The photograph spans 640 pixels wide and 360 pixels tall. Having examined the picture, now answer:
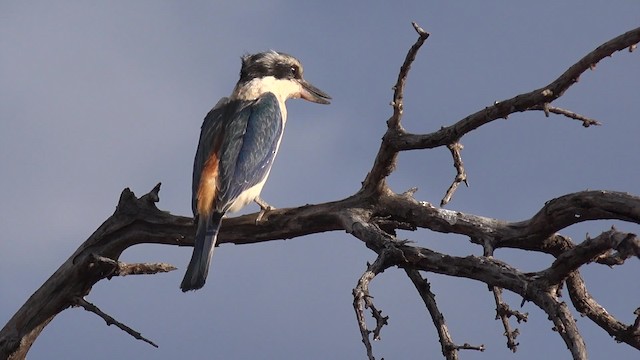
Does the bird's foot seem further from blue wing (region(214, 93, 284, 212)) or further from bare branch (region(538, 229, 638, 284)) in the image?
bare branch (region(538, 229, 638, 284))

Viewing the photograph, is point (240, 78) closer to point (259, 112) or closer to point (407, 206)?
point (259, 112)

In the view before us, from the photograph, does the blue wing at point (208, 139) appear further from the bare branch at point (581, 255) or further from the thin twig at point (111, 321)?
the bare branch at point (581, 255)

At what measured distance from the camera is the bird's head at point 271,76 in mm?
8094

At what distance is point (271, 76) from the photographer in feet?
27.1

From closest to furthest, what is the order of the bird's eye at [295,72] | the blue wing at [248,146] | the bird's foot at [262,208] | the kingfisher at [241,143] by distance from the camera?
1. the bird's foot at [262,208]
2. the kingfisher at [241,143]
3. the blue wing at [248,146]
4. the bird's eye at [295,72]

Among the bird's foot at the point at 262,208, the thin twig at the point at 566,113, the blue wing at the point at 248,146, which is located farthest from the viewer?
the blue wing at the point at 248,146

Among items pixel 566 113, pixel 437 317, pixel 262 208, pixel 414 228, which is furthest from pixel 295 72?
pixel 566 113

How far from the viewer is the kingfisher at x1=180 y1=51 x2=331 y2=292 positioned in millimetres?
6727

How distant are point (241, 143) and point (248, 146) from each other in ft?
0.17

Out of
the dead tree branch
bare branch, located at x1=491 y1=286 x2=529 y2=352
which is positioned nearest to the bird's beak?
the dead tree branch

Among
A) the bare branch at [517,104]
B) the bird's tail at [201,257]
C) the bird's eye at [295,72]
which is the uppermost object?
the bird's eye at [295,72]

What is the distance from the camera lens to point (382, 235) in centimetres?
570

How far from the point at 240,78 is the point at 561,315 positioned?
13.4 feet

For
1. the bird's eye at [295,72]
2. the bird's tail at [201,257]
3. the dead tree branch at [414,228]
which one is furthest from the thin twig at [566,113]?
the bird's eye at [295,72]
